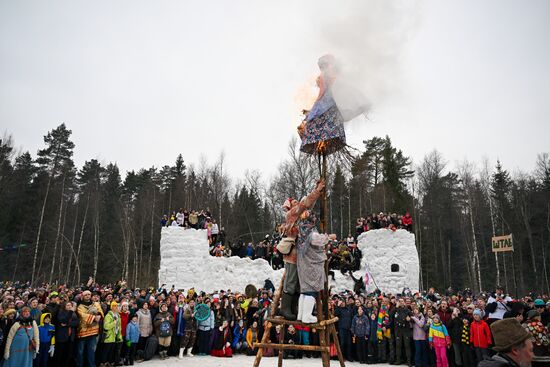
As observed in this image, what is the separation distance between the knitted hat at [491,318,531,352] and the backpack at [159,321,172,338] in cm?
983

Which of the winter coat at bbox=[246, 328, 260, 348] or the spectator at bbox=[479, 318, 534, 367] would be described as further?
the winter coat at bbox=[246, 328, 260, 348]

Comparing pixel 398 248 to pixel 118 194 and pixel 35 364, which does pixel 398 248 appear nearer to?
pixel 35 364

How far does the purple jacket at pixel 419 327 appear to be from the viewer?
10.4 meters

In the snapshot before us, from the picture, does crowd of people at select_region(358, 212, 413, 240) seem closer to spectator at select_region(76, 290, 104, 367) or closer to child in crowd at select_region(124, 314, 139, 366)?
child in crowd at select_region(124, 314, 139, 366)

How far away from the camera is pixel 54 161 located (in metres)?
33.8

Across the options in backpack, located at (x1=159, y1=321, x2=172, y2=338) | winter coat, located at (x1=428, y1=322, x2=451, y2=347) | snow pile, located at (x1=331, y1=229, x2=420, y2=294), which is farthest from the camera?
snow pile, located at (x1=331, y1=229, x2=420, y2=294)

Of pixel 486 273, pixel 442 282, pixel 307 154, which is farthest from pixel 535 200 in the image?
pixel 307 154

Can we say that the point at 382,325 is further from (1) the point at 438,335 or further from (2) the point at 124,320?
(2) the point at 124,320

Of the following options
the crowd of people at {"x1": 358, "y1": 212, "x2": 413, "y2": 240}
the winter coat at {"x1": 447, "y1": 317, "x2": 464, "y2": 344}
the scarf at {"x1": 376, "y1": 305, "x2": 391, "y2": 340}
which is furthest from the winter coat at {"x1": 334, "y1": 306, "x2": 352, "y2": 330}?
the crowd of people at {"x1": 358, "y1": 212, "x2": 413, "y2": 240}

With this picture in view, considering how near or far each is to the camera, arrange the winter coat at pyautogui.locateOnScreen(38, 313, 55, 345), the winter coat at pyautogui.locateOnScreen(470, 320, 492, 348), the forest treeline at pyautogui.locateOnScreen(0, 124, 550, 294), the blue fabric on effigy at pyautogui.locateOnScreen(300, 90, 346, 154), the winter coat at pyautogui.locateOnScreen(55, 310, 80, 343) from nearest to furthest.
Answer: the blue fabric on effigy at pyautogui.locateOnScreen(300, 90, 346, 154) → the winter coat at pyautogui.locateOnScreen(38, 313, 55, 345) → the winter coat at pyautogui.locateOnScreen(55, 310, 80, 343) → the winter coat at pyautogui.locateOnScreen(470, 320, 492, 348) → the forest treeline at pyautogui.locateOnScreen(0, 124, 550, 294)

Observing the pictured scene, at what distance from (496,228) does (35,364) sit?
35.2 metres

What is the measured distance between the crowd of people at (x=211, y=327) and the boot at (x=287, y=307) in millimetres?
3711

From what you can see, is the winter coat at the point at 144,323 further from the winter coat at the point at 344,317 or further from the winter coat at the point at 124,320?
the winter coat at the point at 344,317

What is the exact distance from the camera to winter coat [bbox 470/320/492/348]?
29.8ft
